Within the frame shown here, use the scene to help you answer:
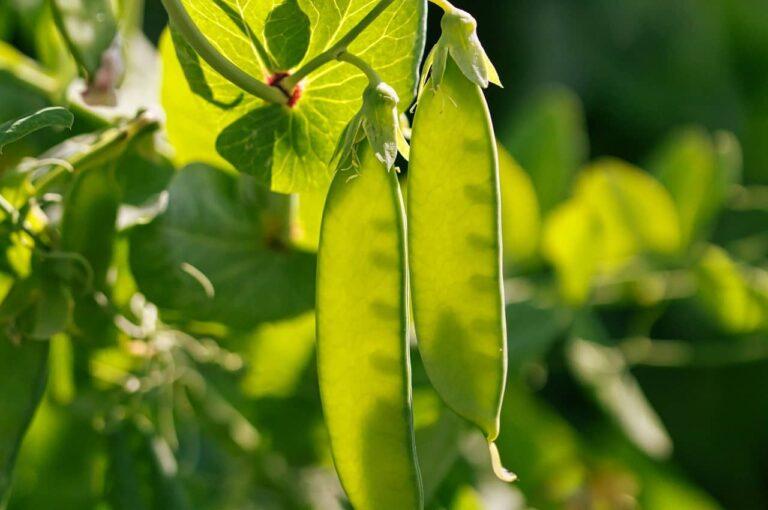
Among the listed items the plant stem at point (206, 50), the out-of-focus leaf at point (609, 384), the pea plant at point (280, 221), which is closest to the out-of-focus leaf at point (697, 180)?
the out-of-focus leaf at point (609, 384)

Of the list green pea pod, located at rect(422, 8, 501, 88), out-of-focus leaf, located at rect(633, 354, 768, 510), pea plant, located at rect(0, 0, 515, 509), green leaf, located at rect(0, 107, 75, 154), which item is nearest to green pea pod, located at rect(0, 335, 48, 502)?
pea plant, located at rect(0, 0, 515, 509)

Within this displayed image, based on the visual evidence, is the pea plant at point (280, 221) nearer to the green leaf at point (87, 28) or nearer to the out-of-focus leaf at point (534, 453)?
the green leaf at point (87, 28)

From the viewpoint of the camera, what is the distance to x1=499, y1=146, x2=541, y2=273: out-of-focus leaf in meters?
0.79

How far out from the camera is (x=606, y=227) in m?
0.82

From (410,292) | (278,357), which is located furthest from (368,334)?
(278,357)

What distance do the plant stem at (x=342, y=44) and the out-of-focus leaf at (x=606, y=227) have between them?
397mm

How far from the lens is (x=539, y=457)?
0.77m

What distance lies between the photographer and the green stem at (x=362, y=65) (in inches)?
15.3

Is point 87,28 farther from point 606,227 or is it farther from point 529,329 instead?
point 606,227

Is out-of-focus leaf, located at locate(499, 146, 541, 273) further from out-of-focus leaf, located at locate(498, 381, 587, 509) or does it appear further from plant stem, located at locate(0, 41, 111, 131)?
plant stem, located at locate(0, 41, 111, 131)

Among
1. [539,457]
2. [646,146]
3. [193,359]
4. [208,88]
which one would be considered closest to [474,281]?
[208,88]

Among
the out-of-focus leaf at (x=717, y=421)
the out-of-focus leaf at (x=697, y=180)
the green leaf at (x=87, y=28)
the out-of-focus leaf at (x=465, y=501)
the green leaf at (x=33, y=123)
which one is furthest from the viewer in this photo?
the out-of-focus leaf at (x=717, y=421)

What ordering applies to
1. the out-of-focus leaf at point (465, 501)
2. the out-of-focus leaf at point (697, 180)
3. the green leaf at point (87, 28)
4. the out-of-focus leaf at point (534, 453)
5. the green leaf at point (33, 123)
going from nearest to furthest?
the green leaf at point (33, 123), the green leaf at point (87, 28), the out-of-focus leaf at point (465, 501), the out-of-focus leaf at point (534, 453), the out-of-focus leaf at point (697, 180)

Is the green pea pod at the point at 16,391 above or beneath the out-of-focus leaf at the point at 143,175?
beneath
